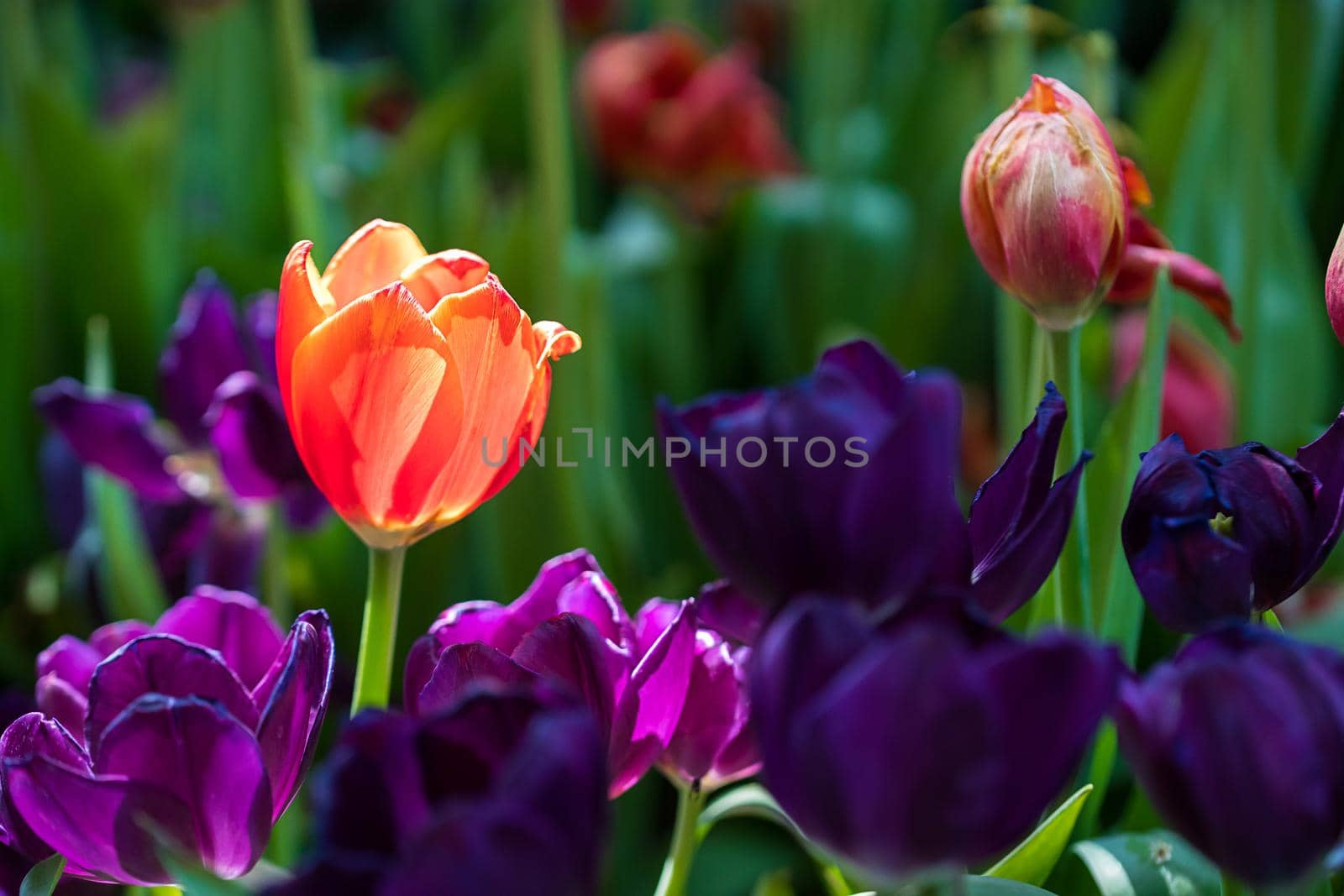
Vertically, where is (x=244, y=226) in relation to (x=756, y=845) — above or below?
above

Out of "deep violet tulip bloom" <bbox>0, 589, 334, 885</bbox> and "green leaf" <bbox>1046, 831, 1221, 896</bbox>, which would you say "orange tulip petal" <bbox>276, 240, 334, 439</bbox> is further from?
"green leaf" <bbox>1046, 831, 1221, 896</bbox>

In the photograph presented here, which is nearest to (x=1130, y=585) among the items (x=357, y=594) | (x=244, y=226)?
(x=357, y=594)

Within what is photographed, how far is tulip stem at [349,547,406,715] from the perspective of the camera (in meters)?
0.24

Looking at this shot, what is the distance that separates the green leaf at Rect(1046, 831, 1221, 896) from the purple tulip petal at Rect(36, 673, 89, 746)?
20 cm

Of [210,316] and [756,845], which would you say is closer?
[210,316]

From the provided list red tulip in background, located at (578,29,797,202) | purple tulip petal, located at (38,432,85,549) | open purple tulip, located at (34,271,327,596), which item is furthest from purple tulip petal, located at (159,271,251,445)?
red tulip in background, located at (578,29,797,202)

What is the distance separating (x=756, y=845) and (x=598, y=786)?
552mm

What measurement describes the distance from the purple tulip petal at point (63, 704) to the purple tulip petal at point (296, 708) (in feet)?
0.22

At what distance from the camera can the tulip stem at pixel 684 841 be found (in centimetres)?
25

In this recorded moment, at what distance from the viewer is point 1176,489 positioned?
0.22 meters

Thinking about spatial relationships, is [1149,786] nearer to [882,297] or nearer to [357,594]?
[357,594]

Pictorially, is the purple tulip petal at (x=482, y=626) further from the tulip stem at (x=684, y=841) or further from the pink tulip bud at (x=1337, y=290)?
the pink tulip bud at (x=1337, y=290)

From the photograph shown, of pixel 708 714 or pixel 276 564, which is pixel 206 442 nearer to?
pixel 276 564

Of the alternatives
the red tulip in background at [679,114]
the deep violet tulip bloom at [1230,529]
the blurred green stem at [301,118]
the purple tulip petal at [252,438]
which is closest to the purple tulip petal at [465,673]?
the deep violet tulip bloom at [1230,529]
